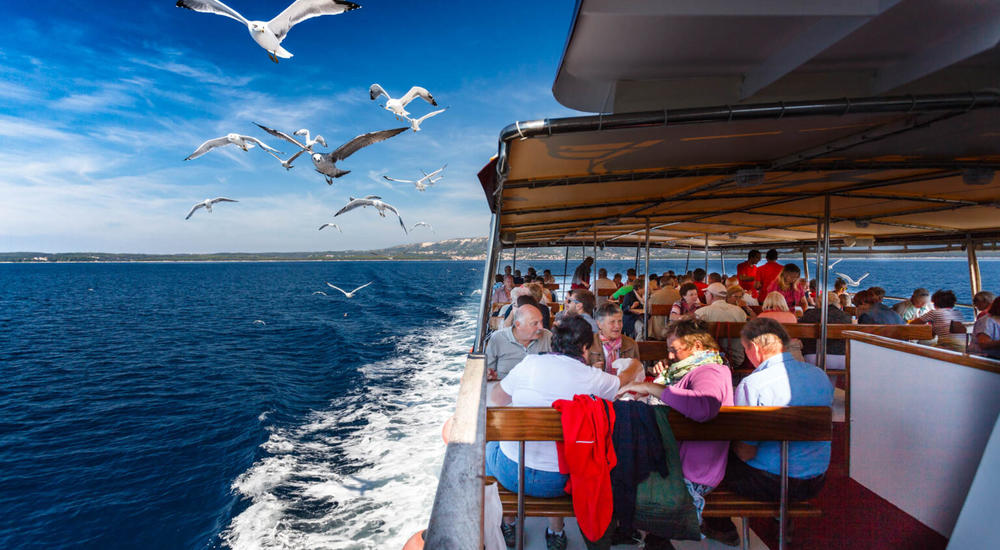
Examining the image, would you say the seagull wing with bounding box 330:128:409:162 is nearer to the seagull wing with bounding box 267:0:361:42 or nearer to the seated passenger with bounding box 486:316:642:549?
the seagull wing with bounding box 267:0:361:42

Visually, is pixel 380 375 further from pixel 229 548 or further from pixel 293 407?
pixel 229 548

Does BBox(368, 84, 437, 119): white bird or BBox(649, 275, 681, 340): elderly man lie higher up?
BBox(368, 84, 437, 119): white bird

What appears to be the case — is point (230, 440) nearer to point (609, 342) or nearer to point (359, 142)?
point (359, 142)

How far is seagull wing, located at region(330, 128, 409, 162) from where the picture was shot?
643cm

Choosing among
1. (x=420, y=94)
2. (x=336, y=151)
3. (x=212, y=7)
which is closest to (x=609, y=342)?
(x=336, y=151)

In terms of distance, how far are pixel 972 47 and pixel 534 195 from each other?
294cm

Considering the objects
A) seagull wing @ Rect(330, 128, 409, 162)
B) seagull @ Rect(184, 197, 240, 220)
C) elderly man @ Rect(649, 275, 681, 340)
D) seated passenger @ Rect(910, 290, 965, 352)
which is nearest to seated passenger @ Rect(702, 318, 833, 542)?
elderly man @ Rect(649, 275, 681, 340)

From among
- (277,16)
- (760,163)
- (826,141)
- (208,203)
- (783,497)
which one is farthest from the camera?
(208,203)

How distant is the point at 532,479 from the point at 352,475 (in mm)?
6103

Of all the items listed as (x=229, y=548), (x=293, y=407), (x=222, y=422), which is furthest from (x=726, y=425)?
(x=222, y=422)

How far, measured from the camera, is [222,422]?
38.5 feet

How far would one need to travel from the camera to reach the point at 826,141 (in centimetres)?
301

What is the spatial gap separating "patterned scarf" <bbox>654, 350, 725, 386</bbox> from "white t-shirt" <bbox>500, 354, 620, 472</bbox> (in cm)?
44

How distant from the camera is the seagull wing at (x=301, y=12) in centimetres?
652
